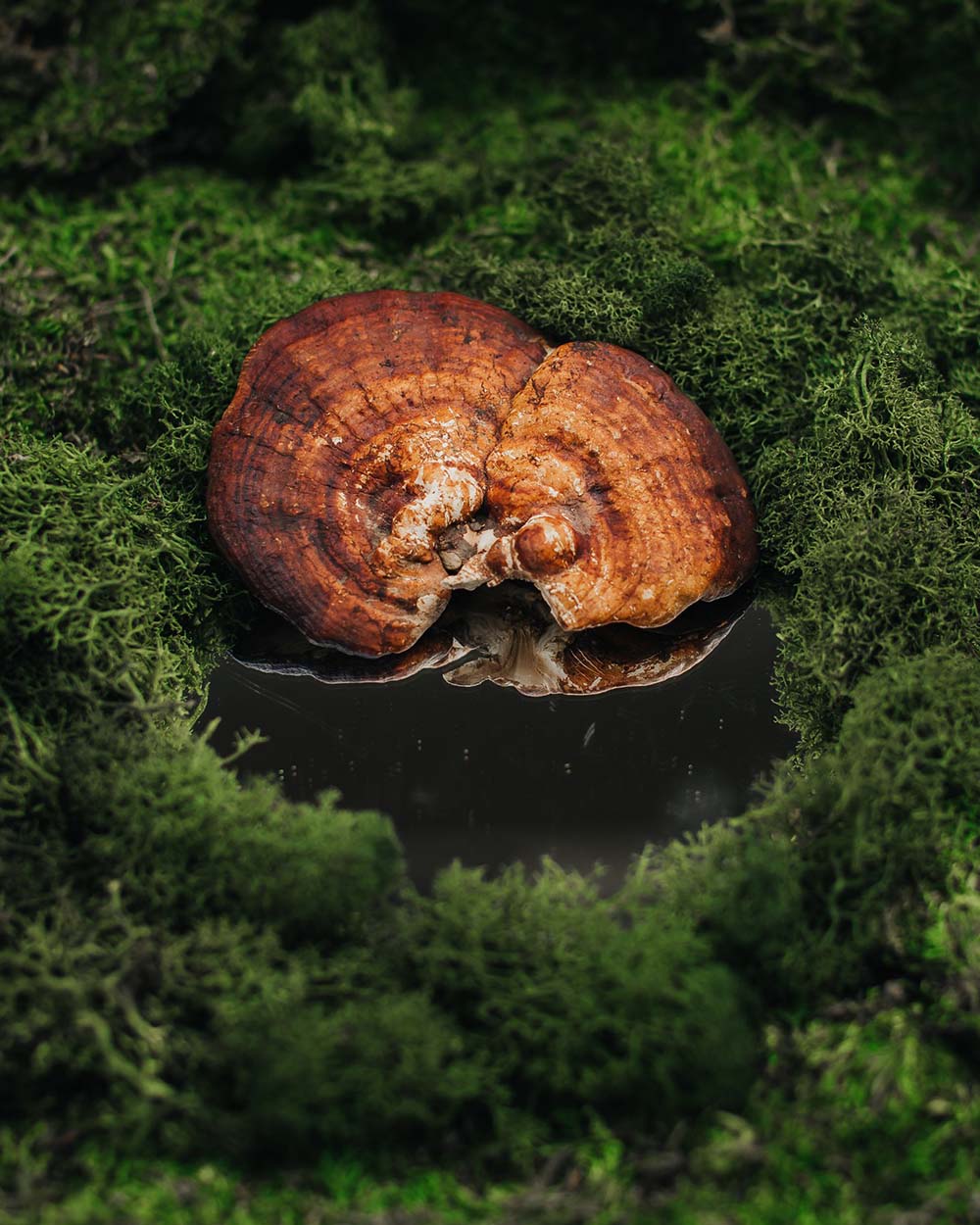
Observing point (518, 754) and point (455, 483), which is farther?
point (455, 483)

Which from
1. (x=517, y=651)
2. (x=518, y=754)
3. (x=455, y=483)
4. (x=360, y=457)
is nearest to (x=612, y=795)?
(x=518, y=754)

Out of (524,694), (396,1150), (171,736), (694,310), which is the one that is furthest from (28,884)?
(694,310)

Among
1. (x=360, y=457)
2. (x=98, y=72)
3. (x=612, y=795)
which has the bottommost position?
(x=612, y=795)

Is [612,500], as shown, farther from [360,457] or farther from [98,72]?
[98,72]

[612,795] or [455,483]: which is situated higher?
[455,483]

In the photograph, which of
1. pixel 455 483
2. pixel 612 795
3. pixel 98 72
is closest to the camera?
pixel 612 795

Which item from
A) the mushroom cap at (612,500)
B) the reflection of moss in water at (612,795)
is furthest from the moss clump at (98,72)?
the mushroom cap at (612,500)

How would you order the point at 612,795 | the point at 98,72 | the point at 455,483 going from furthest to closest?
the point at 98,72
the point at 455,483
the point at 612,795

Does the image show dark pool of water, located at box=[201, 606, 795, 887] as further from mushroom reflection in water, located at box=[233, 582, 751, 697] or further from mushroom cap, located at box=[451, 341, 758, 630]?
mushroom cap, located at box=[451, 341, 758, 630]
